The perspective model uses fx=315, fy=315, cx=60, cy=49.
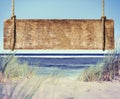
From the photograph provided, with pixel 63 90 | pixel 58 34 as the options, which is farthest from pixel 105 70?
pixel 63 90

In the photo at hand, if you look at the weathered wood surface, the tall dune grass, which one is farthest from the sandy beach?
the weathered wood surface

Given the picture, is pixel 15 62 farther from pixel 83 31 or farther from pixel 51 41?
pixel 83 31

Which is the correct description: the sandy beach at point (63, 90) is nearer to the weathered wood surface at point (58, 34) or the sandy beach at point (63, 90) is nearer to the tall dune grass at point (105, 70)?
the tall dune grass at point (105, 70)

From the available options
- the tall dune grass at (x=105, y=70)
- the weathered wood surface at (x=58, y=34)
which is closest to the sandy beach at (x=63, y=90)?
the tall dune grass at (x=105, y=70)

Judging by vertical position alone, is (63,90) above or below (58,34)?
below

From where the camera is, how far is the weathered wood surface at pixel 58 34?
120 inches

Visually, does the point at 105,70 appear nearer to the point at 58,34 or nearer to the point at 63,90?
the point at 58,34

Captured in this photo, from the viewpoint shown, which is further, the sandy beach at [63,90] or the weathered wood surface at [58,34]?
the weathered wood surface at [58,34]

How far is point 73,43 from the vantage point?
3107mm

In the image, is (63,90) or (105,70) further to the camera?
(105,70)

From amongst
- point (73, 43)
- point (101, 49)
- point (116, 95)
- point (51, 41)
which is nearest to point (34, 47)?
point (51, 41)

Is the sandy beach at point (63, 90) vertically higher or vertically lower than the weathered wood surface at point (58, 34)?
lower

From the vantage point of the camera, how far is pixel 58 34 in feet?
10.2

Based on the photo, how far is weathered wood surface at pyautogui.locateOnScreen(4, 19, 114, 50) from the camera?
306 cm
